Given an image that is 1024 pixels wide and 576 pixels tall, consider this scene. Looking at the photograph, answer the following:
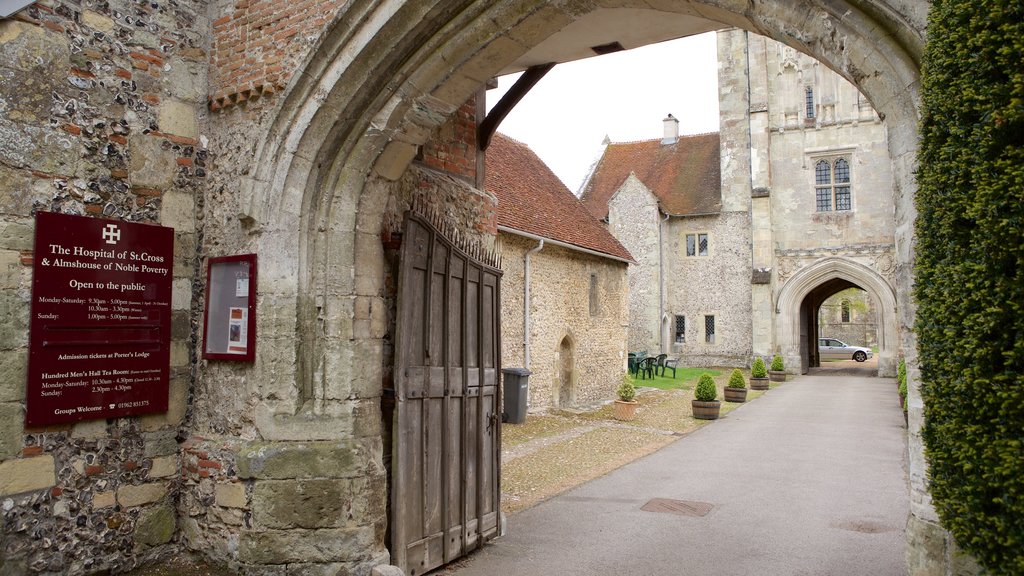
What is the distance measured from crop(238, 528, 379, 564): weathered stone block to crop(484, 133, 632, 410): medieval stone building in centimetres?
885

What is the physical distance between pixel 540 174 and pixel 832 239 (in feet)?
45.9

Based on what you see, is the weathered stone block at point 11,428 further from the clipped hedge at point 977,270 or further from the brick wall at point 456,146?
the clipped hedge at point 977,270

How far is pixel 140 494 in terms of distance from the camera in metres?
4.88

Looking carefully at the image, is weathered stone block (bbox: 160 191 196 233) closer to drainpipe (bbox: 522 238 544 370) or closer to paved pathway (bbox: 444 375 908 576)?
paved pathway (bbox: 444 375 908 576)

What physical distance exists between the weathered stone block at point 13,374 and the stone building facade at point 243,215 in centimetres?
1

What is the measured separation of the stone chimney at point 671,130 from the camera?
33.3m

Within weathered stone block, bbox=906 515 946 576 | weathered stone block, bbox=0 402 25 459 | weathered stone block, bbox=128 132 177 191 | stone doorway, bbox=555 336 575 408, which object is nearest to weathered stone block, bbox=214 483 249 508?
weathered stone block, bbox=0 402 25 459

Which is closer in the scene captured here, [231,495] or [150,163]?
[231,495]

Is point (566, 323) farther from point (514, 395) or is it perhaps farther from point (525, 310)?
point (514, 395)

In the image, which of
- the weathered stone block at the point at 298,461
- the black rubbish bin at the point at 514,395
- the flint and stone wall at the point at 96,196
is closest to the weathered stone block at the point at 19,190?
the flint and stone wall at the point at 96,196

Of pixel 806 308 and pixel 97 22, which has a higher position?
pixel 97 22

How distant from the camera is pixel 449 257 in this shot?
5676mm

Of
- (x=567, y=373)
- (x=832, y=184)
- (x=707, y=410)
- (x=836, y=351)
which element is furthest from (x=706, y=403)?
(x=836, y=351)

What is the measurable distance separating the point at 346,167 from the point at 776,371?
74.7 ft
